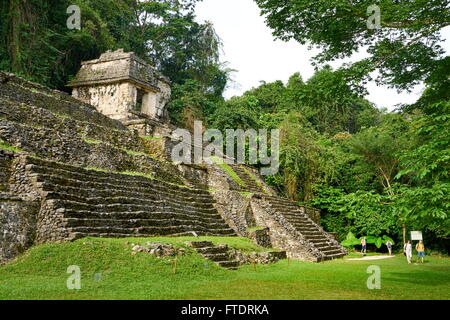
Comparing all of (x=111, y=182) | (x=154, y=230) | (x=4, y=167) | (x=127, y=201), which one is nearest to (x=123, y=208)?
(x=127, y=201)

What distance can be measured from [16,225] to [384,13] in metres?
8.72

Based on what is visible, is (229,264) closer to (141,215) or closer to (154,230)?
(154,230)

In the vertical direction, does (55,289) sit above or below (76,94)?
below

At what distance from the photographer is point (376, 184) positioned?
21078mm

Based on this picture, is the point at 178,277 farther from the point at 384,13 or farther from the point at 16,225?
the point at 384,13

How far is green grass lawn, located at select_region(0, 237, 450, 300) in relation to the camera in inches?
233

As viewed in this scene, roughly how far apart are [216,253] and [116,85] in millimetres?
13634

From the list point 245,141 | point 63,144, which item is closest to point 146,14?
point 245,141

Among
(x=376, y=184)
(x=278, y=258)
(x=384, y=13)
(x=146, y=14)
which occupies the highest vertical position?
(x=146, y=14)

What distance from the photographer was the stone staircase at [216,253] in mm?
9297

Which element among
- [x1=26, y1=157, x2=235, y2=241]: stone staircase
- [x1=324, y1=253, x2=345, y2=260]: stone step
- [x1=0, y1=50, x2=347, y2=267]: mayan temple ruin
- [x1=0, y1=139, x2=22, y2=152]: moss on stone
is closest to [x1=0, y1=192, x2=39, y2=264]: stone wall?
[x1=0, y1=50, x2=347, y2=267]: mayan temple ruin

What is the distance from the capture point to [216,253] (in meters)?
9.73

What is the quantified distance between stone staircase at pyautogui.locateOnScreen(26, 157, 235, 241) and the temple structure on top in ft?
26.7

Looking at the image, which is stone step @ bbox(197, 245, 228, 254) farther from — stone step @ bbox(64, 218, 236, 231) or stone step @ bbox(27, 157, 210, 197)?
stone step @ bbox(27, 157, 210, 197)
